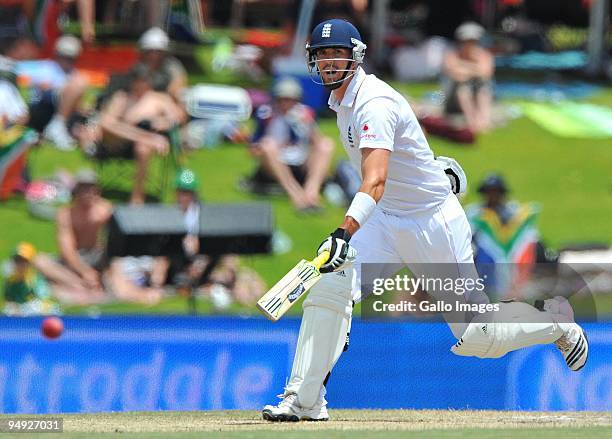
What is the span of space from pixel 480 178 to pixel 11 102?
4.70 m

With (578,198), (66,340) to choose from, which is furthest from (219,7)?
(66,340)

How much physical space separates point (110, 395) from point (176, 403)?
0.39 metres

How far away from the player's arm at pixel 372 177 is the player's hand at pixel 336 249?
57mm

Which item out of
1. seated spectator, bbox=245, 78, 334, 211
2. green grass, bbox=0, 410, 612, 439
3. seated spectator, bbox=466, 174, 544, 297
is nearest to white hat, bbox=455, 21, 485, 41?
seated spectator, bbox=245, 78, 334, 211

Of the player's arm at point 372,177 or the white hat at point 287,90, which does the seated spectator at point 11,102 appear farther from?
the player's arm at point 372,177

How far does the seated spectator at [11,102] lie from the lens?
13055mm

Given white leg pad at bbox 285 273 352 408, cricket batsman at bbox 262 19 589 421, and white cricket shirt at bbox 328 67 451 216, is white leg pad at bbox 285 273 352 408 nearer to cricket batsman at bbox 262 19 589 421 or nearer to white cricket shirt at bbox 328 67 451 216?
cricket batsman at bbox 262 19 589 421

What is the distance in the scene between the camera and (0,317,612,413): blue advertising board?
813 cm

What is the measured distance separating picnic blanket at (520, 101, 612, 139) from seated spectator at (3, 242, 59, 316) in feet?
21.9

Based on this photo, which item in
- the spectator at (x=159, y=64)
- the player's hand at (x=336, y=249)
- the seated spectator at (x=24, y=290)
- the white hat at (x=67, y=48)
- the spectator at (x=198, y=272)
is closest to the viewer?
the player's hand at (x=336, y=249)

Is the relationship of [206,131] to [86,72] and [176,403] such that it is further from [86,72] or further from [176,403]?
[176,403]

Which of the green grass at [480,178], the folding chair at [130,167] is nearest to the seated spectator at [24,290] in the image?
the green grass at [480,178]

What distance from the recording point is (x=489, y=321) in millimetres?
6988

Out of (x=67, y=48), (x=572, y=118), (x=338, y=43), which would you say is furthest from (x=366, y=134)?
(x=572, y=118)
